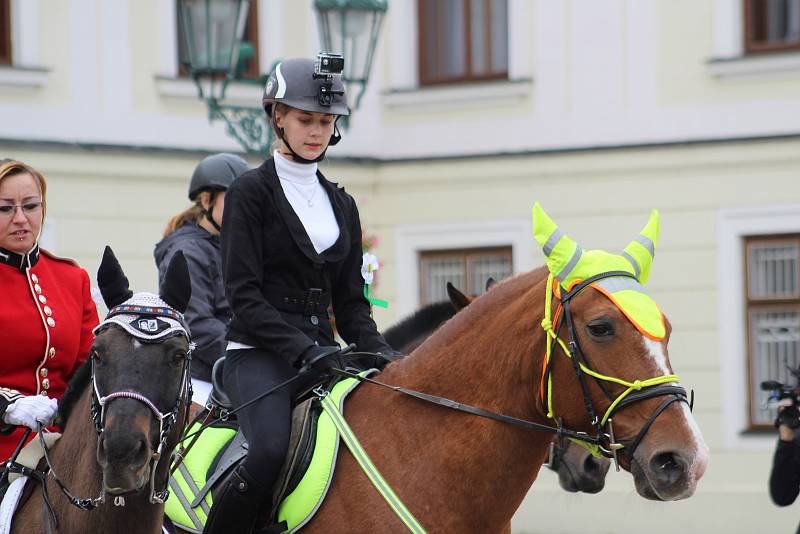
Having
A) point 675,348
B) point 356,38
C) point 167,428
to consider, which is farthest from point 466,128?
point 167,428

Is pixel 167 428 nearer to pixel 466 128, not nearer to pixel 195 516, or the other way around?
pixel 195 516

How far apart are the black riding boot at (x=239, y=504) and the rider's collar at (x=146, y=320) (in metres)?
0.85

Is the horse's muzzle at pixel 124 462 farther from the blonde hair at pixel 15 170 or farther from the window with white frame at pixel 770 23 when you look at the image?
the window with white frame at pixel 770 23

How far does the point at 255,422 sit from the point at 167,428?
902 millimetres

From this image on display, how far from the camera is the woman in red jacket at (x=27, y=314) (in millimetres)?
5105

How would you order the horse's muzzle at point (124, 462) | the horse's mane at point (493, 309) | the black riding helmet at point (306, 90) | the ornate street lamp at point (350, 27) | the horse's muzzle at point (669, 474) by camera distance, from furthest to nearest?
the ornate street lamp at point (350, 27) < the black riding helmet at point (306, 90) < the horse's mane at point (493, 309) < the horse's muzzle at point (669, 474) < the horse's muzzle at point (124, 462)

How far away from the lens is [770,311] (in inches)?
570

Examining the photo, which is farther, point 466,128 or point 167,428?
point 466,128

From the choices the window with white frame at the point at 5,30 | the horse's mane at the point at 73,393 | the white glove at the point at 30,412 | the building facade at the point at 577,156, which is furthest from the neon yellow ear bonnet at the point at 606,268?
the window with white frame at the point at 5,30

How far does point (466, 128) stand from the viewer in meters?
15.5

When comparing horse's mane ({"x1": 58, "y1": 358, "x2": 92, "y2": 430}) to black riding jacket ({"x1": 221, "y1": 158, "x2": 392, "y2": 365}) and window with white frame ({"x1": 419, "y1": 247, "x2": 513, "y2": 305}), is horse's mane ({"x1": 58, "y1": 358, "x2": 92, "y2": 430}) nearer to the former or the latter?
black riding jacket ({"x1": 221, "y1": 158, "x2": 392, "y2": 365})

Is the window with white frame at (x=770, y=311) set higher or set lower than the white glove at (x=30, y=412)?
lower

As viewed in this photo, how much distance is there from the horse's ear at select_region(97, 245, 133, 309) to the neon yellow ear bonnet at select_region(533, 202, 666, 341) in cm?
134

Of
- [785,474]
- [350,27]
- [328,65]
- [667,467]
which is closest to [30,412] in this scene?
[328,65]
